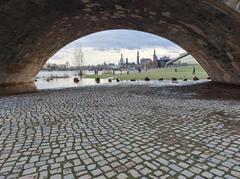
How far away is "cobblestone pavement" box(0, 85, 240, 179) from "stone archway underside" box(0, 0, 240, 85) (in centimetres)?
533

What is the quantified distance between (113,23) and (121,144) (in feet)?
49.6

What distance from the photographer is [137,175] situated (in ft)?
11.4

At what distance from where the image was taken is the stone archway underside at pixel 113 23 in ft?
34.4

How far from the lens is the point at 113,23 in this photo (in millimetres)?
18156

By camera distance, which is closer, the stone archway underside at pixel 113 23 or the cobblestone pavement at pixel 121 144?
the cobblestone pavement at pixel 121 144

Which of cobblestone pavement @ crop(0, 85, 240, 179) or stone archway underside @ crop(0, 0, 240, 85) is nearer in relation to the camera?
cobblestone pavement @ crop(0, 85, 240, 179)

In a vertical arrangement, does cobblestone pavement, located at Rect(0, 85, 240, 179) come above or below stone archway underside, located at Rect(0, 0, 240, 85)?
below

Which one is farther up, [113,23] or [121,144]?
[113,23]

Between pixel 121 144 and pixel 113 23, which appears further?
pixel 113 23

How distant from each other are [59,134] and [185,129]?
3.57m

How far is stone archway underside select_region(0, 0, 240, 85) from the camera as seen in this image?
10484 mm

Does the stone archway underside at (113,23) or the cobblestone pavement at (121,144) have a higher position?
the stone archway underside at (113,23)

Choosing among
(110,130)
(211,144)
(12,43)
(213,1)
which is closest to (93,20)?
(12,43)

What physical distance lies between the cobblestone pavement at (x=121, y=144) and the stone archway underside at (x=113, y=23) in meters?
5.33
